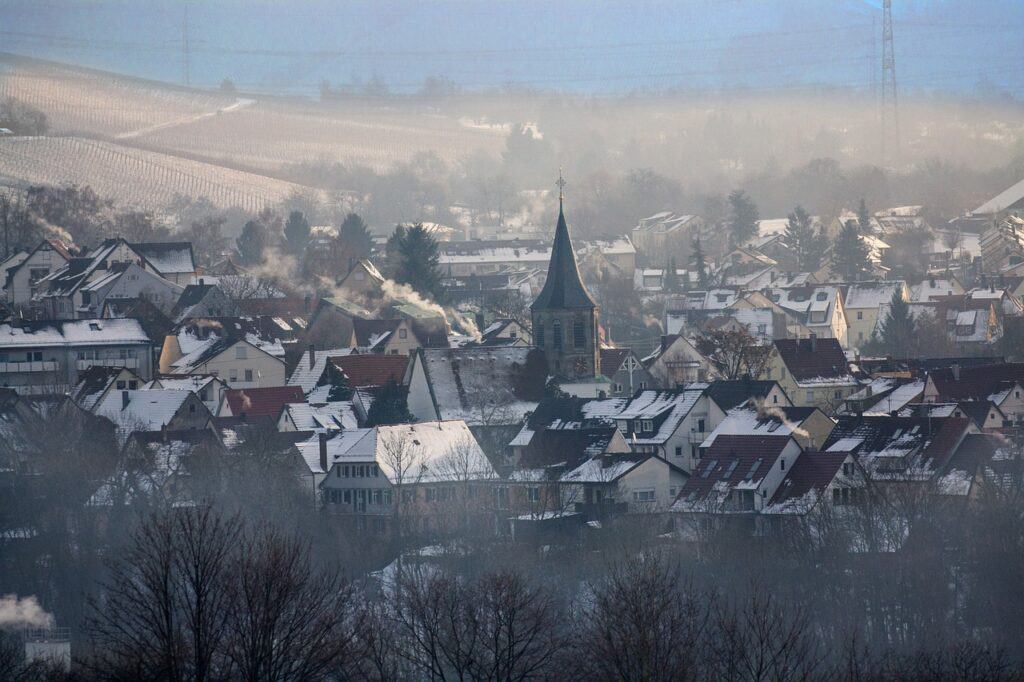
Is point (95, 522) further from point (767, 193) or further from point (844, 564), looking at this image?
point (767, 193)

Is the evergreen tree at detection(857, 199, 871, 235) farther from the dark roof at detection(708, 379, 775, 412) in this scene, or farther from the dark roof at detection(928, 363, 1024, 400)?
the dark roof at detection(708, 379, 775, 412)

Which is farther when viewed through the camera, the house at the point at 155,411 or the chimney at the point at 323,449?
the house at the point at 155,411

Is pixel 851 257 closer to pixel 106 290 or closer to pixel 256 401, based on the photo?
pixel 106 290

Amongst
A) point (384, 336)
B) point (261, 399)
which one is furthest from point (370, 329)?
A: point (261, 399)

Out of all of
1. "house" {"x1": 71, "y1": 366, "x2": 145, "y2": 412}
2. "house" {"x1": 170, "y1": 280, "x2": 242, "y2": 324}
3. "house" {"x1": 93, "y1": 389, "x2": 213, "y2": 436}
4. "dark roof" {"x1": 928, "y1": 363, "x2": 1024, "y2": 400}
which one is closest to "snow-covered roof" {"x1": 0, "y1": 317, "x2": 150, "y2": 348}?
"house" {"x1": 71, "y1": 366, "x2": 145, "y2": 412}

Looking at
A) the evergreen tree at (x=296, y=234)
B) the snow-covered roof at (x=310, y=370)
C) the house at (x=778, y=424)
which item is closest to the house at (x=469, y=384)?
the snow-covered roof at (x=310, y=370)

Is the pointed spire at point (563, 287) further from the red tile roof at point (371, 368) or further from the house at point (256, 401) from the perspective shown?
the house at point (256, 401)
